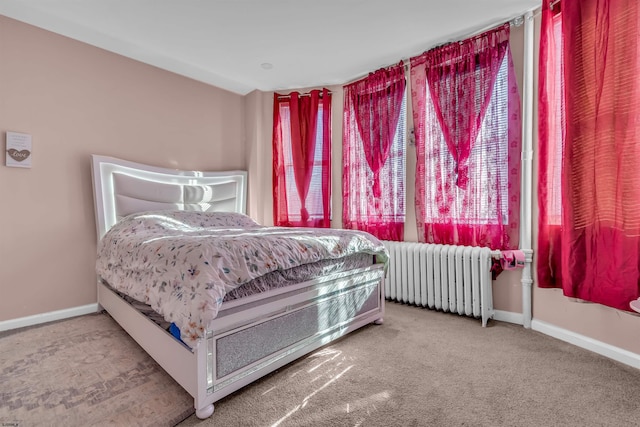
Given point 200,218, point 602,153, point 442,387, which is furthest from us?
point 200,218

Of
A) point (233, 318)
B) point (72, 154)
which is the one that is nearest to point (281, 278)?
point (233, 318)

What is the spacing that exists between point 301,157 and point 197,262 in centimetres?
273

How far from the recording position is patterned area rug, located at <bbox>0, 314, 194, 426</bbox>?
4.62 ft

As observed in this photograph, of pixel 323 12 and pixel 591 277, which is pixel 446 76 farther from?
pixel 591 277

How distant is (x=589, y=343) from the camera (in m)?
2.08

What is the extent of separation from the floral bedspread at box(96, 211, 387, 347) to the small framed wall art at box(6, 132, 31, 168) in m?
1.05

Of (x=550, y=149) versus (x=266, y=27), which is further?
(x=266, y=27)

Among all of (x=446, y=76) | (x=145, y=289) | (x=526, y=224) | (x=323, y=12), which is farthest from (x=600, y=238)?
(x=145, y=289)

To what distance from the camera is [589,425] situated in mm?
1351

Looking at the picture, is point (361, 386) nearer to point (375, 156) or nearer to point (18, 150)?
point (375, 156)

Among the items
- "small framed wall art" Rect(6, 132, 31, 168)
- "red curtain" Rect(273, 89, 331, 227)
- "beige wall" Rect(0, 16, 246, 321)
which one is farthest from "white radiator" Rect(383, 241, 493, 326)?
"small framed wall art" Rect(6, 132, 31, 168)

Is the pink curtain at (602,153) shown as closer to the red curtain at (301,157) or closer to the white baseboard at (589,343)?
the white baseboard at (589,343)

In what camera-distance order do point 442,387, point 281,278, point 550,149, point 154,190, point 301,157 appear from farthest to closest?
point 301,157 → point 154,190 → point 550,149 → point 281,278 → point 442,387

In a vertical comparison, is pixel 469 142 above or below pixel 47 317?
above
